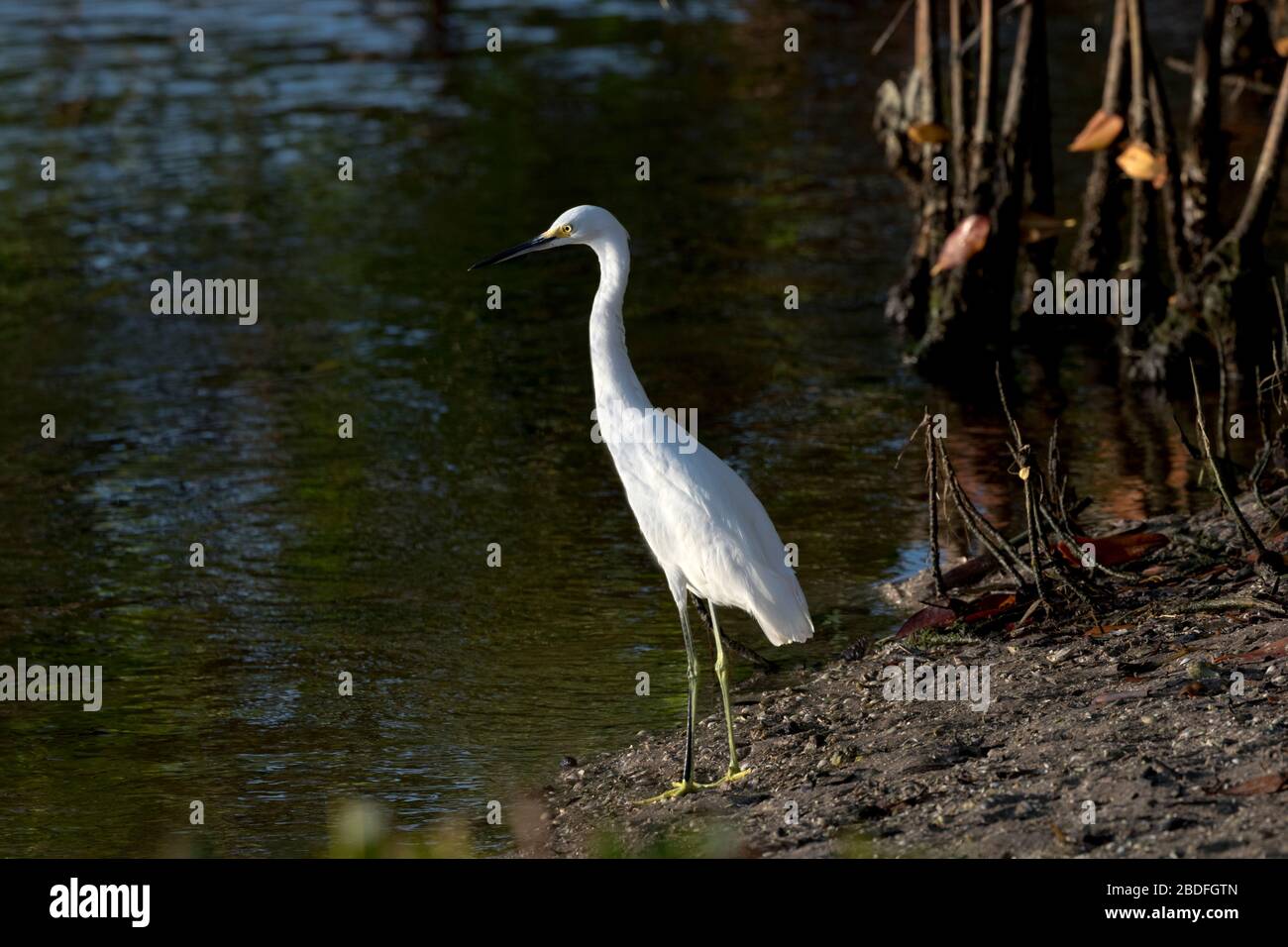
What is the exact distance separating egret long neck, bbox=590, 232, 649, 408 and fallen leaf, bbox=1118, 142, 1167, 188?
17.6 ft

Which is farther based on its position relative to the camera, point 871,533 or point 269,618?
point 871,533

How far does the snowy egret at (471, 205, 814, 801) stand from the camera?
693 centimetres

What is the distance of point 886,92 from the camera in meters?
12.6

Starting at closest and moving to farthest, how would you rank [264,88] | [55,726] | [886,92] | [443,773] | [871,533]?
[443,773] → [55,726] → [871,533] → [886,92] → [264,88]

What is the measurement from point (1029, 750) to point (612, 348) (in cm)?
221

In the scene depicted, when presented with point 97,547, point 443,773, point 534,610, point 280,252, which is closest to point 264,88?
point 280,252

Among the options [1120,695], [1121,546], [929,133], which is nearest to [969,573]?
[1121,546]

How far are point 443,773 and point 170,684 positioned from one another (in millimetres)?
1697

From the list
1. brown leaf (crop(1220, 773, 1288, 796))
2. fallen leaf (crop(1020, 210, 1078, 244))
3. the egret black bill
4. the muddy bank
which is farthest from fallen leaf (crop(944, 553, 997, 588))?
fallen leaf (crop(1020, 210, 1078, 244))

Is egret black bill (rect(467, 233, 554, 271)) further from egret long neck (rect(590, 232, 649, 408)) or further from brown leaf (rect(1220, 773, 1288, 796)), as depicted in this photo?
brown leaf (rect(1220, 773, 1288, 796))

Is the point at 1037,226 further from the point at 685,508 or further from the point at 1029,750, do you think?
the point at 1029,750

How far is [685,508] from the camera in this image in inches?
Answer: 275

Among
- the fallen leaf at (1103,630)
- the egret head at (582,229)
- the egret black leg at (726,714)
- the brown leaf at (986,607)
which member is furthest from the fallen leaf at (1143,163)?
the egret black leg at (726,714)

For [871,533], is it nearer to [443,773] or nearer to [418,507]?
[418,507]
